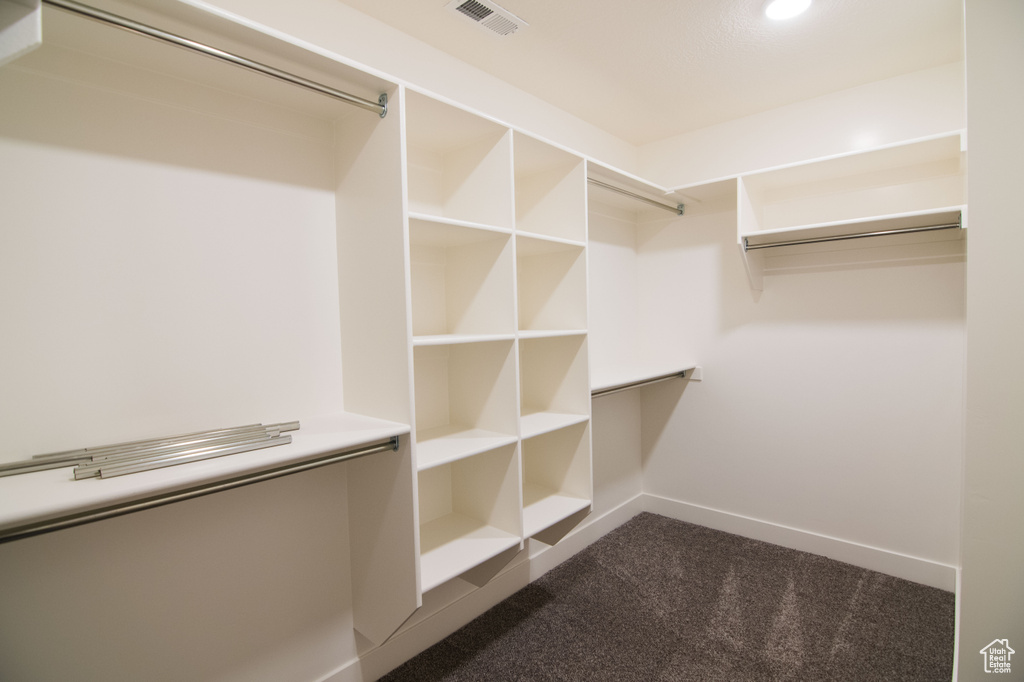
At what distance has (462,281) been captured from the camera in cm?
192

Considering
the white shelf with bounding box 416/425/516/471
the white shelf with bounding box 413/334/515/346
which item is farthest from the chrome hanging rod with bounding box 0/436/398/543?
the white shelf with bounding box 413/334/515/346

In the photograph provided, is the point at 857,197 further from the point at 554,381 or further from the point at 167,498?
the point at 167,498

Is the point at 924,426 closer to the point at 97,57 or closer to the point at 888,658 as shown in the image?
the point at 888,658

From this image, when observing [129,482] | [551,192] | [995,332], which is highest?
[551,192]

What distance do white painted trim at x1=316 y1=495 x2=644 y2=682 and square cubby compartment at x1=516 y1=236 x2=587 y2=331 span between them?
1247mm

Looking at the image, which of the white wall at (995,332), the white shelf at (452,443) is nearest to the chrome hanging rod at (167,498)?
the white shelf at (452,443)

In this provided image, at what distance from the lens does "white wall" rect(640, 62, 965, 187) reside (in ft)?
7.50

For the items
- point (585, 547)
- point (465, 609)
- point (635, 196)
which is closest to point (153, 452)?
point (465, 609)

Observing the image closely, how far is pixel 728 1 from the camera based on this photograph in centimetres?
175

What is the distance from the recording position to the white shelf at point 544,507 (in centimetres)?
186

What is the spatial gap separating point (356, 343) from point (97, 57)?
100 centimetres

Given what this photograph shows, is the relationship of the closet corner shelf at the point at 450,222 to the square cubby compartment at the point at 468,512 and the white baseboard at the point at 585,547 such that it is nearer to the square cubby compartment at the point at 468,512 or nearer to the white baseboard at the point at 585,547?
the square cubby compartment at the point at 468,512

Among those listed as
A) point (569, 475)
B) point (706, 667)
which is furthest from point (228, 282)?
point (706, 667)

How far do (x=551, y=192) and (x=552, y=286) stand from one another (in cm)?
44
